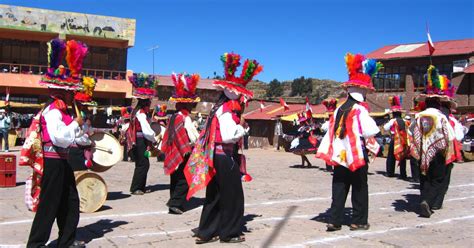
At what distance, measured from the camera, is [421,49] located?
35625 mm

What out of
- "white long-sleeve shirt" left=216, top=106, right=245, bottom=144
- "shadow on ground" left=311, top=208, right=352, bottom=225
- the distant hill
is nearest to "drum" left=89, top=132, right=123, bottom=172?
"white long-sleeve shirt" left=216, top=106, right=245, bottom=144

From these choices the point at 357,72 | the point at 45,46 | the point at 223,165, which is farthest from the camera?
the point at 45,46

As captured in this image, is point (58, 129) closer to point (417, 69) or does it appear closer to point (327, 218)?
point (327, 218)

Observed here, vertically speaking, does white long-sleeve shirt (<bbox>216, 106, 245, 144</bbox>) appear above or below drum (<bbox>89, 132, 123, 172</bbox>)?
above

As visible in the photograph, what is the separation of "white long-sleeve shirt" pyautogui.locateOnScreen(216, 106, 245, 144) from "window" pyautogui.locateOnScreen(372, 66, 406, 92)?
31290 millimetres

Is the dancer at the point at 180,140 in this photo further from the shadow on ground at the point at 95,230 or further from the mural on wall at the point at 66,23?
the mural on wall at the point at 66,23

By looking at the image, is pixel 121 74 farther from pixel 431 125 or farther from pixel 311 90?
pixel 311 90

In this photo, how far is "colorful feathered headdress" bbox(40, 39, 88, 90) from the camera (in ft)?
17.4

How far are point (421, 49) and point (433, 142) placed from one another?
30.6m

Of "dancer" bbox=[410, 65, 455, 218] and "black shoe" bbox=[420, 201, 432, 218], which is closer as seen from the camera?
"black shoe" bbox=[420, 201, 432, 218]

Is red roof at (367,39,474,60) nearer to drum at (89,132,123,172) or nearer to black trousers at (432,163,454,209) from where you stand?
black trousers at (432,163,454,209)

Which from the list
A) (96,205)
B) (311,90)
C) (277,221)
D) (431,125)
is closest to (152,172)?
(96,205)

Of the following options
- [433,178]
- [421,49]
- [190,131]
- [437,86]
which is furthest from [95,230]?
[421,49]

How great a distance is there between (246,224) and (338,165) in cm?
151
